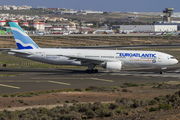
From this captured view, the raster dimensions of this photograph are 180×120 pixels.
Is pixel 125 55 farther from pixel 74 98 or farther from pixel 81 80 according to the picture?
pixel 74 98

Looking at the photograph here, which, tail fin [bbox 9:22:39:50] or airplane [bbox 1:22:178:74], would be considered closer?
airplane [bbox 1:22:178:74]

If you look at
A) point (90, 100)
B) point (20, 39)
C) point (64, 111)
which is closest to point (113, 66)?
point (20, 39)

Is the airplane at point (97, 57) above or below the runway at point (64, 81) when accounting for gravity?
above

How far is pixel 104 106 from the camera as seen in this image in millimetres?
20172

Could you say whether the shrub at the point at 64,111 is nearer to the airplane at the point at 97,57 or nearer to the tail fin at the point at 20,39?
the airplane at the point at 97,57

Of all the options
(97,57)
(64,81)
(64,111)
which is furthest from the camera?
(97,57)

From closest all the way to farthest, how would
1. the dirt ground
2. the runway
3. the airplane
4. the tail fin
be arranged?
1. the dirt ground
2. the runway
3. the airplane
4. the tail fin

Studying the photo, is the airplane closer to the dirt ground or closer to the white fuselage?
the white fuselage

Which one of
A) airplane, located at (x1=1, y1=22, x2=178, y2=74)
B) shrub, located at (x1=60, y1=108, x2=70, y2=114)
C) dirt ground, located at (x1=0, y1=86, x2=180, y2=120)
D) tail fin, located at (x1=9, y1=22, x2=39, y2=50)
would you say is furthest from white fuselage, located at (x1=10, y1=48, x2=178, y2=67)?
shrub, located at (x1=60, y1=108, x2=70, y2=114)

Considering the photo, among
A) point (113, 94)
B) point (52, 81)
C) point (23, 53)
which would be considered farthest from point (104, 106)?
point (23, 53)

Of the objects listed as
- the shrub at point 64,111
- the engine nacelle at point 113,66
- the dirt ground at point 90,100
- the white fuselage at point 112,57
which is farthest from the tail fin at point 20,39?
the shrub at point 64,111

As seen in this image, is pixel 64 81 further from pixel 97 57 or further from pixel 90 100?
pixel 90 100

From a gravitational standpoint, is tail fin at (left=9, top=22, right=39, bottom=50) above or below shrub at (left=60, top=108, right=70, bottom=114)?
above

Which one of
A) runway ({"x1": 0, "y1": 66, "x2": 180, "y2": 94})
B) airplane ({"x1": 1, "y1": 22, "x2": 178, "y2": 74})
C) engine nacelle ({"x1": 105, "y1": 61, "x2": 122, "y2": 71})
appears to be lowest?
runway ({"x1": 0, "y1": 66, "x2": 180, "y2": 94})
